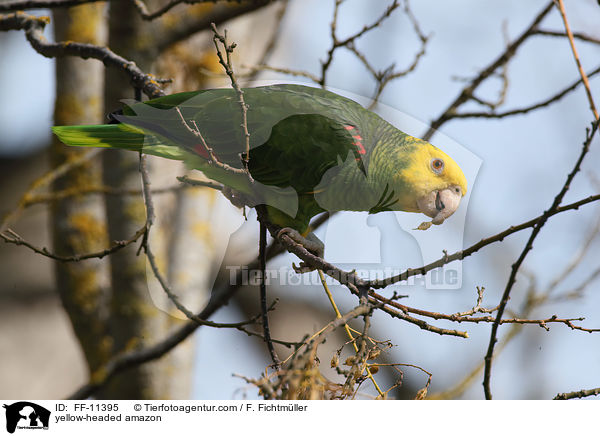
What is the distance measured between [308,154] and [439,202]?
1.49 feet

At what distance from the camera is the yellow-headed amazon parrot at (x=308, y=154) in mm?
1665

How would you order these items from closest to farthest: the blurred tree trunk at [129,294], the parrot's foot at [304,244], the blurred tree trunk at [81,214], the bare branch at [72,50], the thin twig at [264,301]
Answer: the thin twig at [264,301], the parrot's foot at [304,244], the bare branch at [72,50], the blurred tree trunk at [129,294], the blurred tree trunk at [81,214]

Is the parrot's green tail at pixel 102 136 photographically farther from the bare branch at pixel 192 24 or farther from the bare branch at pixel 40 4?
the bare branch at pixel 192 24

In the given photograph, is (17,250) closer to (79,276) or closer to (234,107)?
(79,276)

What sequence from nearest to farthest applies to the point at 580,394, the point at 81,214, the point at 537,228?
the point at 537,228, the point at 580,394, the point at 81,214

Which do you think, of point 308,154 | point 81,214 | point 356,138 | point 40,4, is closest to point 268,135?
point 308,154

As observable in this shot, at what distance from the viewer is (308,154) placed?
173 centimetres

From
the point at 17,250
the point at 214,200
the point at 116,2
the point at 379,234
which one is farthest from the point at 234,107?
the point at 17,250

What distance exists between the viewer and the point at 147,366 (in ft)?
9.46

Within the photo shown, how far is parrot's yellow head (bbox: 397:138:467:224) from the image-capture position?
1.72m

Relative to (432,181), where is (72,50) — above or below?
above

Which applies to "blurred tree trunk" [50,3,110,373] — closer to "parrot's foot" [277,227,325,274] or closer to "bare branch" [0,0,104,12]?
"bare branch" [0,0,104,12]
